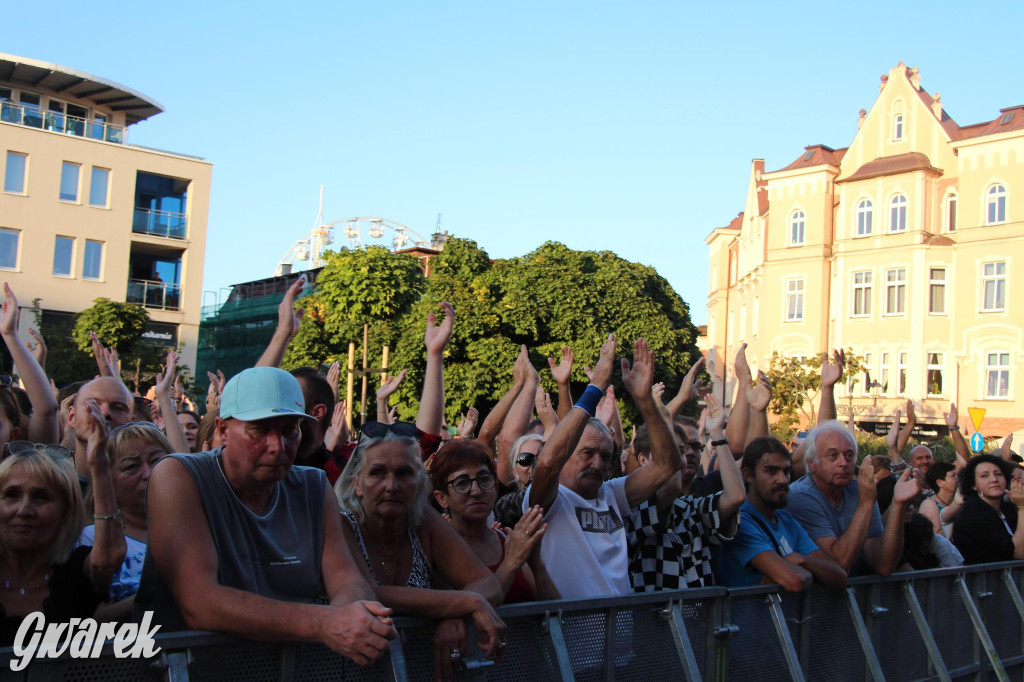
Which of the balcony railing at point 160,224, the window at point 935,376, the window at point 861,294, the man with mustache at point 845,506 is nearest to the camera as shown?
the man with mustache at point 845,506

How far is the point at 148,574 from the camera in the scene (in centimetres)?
306

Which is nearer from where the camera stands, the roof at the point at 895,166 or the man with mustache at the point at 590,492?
the man with mustache at the point at 590,492

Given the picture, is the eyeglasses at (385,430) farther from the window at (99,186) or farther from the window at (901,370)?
the window at (901,370)

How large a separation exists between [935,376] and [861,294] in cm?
538

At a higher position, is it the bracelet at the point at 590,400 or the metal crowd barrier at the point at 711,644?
the bracelet at the point at 590,400

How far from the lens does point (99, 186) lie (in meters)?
41.5

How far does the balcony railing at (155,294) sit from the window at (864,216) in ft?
106

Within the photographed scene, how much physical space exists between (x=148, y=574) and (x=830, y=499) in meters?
4.15

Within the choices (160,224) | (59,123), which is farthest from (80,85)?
(160,224)

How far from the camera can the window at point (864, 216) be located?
4850 centimetres

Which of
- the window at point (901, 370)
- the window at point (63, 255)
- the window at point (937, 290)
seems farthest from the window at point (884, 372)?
the window at point (63, 255)

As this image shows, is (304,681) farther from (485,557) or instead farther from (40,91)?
(40,91)

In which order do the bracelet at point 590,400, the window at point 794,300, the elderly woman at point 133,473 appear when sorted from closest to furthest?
1. the elderly woman at point 133,473
2. the bracelet at point 590,400
3. the window at point 794,300

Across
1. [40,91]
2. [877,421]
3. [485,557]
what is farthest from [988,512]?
[40,91]
